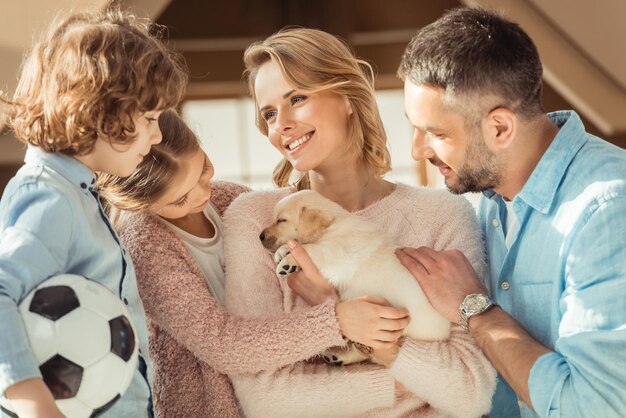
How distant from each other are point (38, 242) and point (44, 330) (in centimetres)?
17

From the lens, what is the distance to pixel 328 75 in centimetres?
247

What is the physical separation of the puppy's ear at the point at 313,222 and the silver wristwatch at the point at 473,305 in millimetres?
490

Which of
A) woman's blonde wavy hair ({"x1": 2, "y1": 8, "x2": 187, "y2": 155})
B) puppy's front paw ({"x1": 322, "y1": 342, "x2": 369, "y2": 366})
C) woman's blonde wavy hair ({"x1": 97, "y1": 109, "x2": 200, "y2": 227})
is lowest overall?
puppy's front paw ({"x1": 322, "y1": 342, "x2": 369, "y2": 366})

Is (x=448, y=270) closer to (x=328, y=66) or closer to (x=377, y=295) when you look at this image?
(x=377, y=295)

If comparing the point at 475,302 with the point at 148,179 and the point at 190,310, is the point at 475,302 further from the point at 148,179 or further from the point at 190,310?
the point at 148,179

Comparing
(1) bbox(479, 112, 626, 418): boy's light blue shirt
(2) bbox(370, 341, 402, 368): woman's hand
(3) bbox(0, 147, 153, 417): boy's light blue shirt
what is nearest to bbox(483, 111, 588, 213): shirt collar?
(1) bbox(479, 112, 626, 418): boy's light blue shirt

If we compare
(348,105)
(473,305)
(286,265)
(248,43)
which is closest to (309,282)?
(286,265)

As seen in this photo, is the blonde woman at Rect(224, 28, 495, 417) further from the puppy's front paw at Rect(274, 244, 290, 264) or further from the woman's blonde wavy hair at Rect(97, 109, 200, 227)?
the woman's blonde wavy hair at Rect(97, 109, 200, 227)

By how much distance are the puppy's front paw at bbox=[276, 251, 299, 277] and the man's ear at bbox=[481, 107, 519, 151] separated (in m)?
0.61

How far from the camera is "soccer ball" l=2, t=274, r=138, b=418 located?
151 centimetres

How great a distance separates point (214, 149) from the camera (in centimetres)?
866

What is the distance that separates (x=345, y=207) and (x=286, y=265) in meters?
0.39

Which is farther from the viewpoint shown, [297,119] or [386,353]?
[297,119]

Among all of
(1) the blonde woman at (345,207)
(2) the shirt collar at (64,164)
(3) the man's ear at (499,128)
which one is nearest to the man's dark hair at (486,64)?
(3) the man's ear at (499,128)
